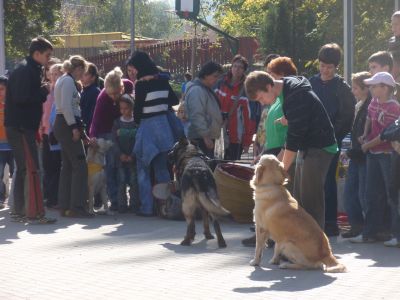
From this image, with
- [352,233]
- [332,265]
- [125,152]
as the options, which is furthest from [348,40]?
[332,265]

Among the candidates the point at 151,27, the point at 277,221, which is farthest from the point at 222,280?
the point at 151,27

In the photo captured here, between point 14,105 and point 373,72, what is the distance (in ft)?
14.0

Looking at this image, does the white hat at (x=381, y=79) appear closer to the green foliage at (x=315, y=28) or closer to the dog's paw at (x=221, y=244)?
the dog's paw at (x=221, y=244)

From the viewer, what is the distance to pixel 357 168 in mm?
9805

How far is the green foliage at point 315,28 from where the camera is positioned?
18375 mm

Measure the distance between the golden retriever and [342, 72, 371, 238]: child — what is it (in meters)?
1.71

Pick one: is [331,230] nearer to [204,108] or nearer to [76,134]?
[204,108]

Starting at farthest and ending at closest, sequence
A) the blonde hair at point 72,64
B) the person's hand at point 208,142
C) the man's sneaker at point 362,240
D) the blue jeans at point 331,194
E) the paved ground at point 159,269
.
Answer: the blonde hair at point 72,64, the person's hand at point 208,142, the blue jeans at point 331,194, the man's sneaker at point 362,240, the paved ground at point 159,269

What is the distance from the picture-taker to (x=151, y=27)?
87750mm

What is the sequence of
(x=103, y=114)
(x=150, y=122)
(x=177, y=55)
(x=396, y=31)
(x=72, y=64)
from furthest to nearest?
(x=177, y=55)
(x=103, y=114)
(x=72, y=64)
(x=150, y=122)
(x=396, y=31)

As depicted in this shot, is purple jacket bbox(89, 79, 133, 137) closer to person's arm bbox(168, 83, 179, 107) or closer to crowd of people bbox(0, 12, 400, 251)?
crowd of people bbox(0, 12, 400, 251)

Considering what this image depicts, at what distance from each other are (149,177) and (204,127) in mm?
990

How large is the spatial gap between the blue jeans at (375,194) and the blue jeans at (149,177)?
10.2 feet

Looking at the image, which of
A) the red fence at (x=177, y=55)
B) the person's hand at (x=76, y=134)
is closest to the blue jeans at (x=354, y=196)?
the person's hand at (x=76, y=134)
